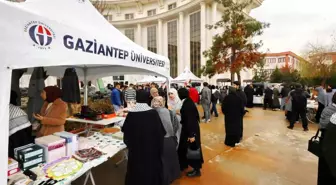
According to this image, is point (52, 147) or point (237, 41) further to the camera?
point (237, 41)

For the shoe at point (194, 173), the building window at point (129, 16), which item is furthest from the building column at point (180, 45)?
the shoe at point (194, 173)

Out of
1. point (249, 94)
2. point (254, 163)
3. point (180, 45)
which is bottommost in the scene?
point (254, 163)

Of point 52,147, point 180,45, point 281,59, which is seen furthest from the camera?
point 281,59

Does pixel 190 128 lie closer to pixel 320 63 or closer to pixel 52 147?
pixel 52 147

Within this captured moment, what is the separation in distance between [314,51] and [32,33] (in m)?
27.8

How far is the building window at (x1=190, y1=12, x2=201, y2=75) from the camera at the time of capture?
24.4 metres

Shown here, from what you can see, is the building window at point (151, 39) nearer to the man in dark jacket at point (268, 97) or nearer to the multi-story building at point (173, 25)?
the multi-story building at point (173, 25)

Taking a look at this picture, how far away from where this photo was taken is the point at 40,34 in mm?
1713

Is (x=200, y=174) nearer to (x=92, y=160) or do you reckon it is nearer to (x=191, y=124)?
(x=191, y=124)

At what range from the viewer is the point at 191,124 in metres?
3.11

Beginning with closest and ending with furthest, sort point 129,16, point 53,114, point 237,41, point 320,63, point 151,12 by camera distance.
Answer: point 53,114 < point 237,41 < point 320,63 < point 151,12 < point 129,16

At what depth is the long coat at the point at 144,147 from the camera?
2.18 metres

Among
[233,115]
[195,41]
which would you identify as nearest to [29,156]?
[233,115]

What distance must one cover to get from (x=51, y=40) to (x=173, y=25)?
28.0 m
